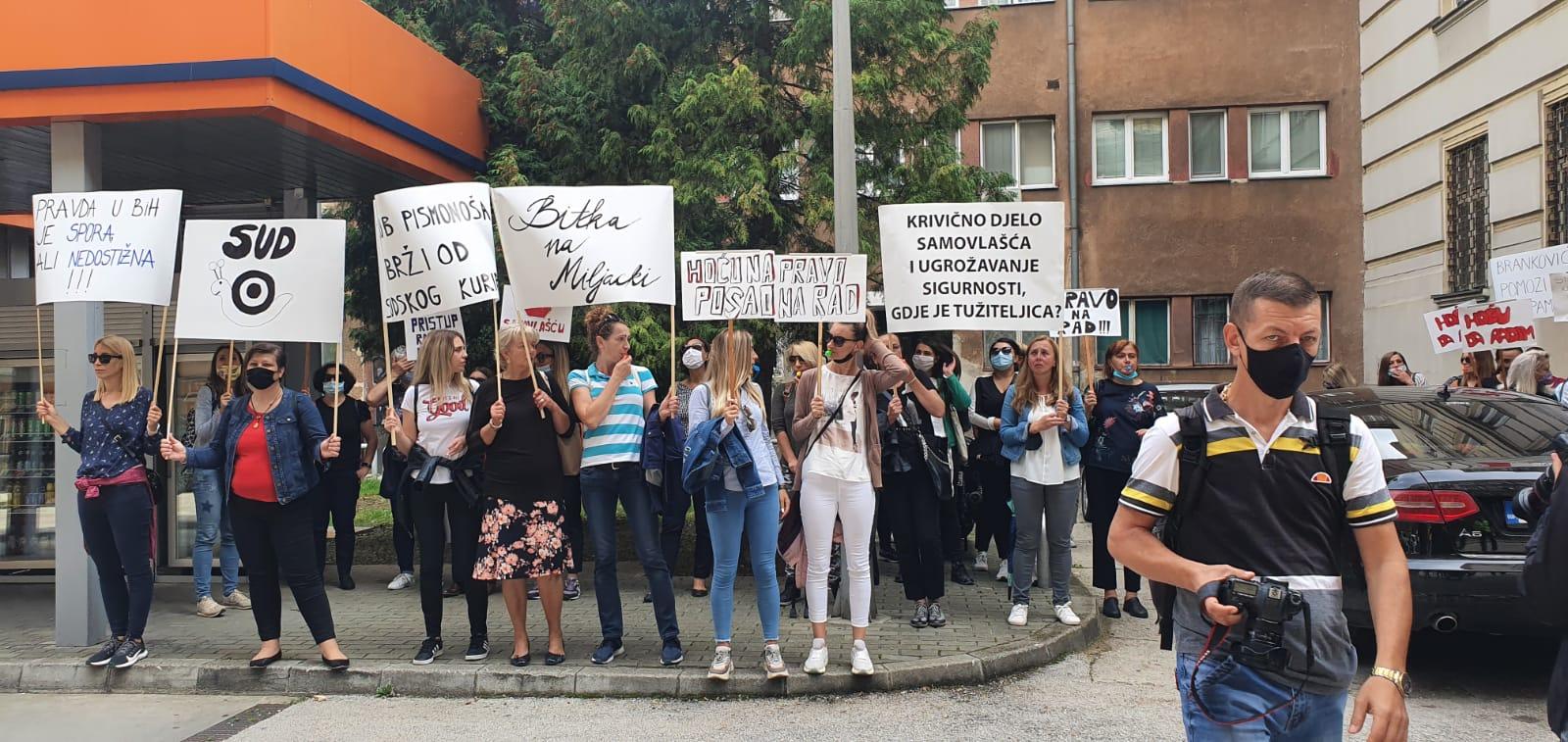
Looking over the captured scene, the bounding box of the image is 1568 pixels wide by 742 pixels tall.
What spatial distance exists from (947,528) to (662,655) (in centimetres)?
342

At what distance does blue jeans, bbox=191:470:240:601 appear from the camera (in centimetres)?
858

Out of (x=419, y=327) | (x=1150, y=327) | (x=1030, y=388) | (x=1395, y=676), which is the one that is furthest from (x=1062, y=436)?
(x=1150, y=327)

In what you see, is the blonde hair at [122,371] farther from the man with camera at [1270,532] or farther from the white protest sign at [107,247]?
the man with camera at [1270,532]

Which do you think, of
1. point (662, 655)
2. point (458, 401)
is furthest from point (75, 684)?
point (662, 655)

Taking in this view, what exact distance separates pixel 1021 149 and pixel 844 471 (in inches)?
626

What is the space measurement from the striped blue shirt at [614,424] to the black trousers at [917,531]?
6.27 ft

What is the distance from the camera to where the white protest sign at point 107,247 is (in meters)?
6.97

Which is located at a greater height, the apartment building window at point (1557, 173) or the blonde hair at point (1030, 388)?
the apartment building window at point (1557, 173)

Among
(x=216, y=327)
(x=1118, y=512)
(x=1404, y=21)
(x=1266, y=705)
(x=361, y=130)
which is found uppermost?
(x=1404, y=21)

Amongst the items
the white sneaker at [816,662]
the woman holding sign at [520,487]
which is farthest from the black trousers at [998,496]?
the woman holding sign at [520,487]

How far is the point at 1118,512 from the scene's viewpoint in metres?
3.04

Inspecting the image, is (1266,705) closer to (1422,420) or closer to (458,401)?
(1422,420)

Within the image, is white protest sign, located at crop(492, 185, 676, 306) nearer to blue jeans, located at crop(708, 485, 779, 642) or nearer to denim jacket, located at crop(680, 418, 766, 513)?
denim jacket, located at crop(680, 418, 766, 513)

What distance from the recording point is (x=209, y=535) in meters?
8.72
